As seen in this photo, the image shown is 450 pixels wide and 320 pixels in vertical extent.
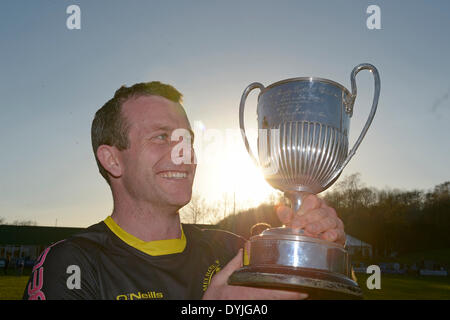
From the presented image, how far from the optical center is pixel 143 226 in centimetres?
250

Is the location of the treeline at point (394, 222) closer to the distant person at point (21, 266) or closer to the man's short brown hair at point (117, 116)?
the distant person at point (21, 266)

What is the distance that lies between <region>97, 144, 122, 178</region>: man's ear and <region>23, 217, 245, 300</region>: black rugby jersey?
1.09 ft

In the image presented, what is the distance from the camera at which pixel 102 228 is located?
2502mm

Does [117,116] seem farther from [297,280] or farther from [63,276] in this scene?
[297,280]

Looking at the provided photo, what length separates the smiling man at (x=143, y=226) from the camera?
2.06m

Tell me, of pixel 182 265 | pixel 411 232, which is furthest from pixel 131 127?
pixel 411 232

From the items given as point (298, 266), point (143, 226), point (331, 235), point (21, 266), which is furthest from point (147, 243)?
point (21, 266)

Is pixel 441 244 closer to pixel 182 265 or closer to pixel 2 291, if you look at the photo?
pixel 2 291

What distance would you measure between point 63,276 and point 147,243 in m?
0.55

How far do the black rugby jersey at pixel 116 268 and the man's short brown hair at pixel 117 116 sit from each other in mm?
556

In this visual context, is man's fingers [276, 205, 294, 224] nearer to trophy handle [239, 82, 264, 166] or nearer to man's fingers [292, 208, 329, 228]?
man's fingers [292, 208, 329, 228]

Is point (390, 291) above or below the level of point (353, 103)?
below

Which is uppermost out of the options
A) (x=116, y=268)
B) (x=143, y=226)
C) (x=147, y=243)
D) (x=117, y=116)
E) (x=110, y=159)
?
(x=117, y=116)
